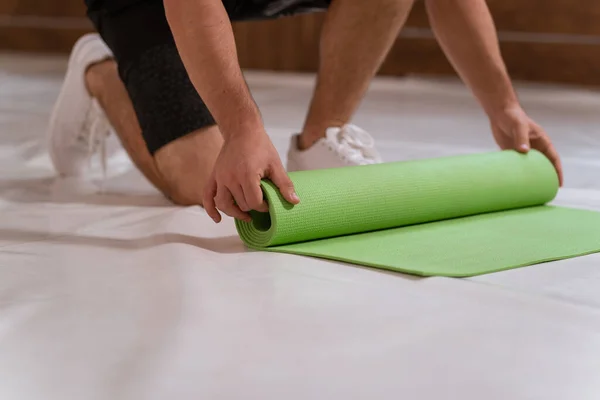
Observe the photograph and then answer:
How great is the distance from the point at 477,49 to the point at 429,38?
236 centimetres

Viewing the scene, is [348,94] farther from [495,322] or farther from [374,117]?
[374,117]

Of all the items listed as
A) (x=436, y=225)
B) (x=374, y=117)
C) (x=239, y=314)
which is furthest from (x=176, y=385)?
(x=374, y=117)

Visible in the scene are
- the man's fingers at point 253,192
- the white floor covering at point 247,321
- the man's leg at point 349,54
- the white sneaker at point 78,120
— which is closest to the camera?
the white floor covering at point 247,321

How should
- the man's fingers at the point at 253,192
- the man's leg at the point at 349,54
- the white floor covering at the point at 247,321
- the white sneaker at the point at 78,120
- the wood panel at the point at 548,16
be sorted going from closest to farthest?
the white floor covering at the point at 247,321 < the man's fingers at the point at 253,192 < the man's leg at the point at 349,54 < the white sneaker at the point at 78,120 < the wood panel at the point at 548,16

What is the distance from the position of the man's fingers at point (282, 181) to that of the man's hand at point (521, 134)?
55 centimetres

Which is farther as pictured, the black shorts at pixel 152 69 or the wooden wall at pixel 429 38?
the wooden wall at pixel 429 38

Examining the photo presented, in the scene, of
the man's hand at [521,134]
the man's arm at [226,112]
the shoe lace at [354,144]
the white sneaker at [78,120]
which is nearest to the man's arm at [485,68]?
the man's hand at [521,134]

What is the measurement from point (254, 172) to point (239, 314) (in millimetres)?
243

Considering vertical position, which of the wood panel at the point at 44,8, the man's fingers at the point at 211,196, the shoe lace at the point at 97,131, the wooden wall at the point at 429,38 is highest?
the man's fingers at the point at 211,196

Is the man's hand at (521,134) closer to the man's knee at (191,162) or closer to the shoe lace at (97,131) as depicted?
the man's knee at (191,162)

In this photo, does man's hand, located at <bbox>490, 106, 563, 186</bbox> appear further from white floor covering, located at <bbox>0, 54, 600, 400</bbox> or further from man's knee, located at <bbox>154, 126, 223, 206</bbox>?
man's knee, located at <bbox>154, 126, 223, 206</bbox>

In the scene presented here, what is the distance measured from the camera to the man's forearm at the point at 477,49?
5.41 feet

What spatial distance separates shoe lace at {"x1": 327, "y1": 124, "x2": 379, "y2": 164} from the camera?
1660 millimetres

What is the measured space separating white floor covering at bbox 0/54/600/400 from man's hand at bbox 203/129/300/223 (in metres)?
0.08
